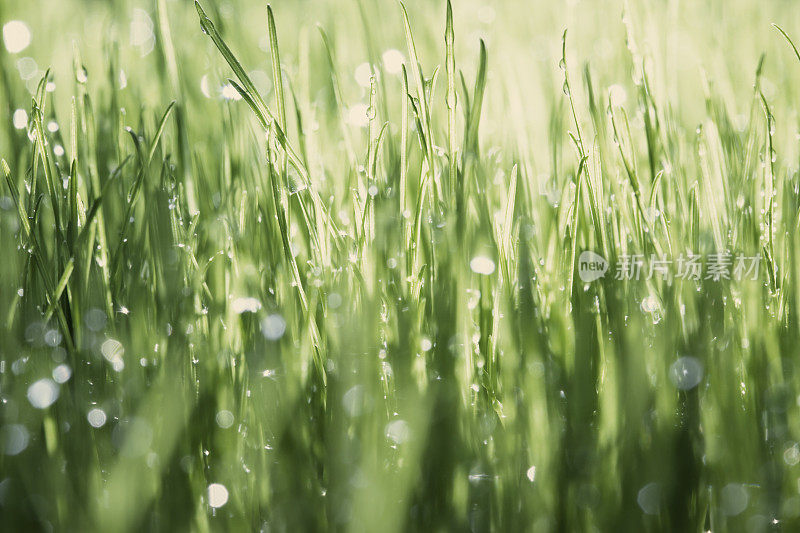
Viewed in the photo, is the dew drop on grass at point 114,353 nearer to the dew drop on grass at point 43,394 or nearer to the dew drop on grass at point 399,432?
the dew drop on grass at point 43,394

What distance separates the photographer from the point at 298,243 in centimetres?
67

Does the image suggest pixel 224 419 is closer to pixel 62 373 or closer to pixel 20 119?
pixel 62 373

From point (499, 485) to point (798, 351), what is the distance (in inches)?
15.2

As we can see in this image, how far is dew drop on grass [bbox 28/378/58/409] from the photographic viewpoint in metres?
0.62

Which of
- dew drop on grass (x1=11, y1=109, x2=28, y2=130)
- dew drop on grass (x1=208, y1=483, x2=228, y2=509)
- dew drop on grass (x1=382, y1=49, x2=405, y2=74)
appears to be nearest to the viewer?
dew drop on grass (x1=208, y1=483, x2=228, y2=509)

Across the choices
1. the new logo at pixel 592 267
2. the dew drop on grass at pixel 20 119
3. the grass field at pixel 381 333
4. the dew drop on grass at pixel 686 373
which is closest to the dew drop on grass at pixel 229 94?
the grass field at pixel 381 333

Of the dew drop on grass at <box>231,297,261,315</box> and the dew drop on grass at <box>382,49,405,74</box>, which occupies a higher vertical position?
the dew drop on grass at <box>382,49,405,74</box>

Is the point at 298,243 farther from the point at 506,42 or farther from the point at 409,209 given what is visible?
the point at 506,42

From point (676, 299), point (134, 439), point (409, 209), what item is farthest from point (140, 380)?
point (676, 299)

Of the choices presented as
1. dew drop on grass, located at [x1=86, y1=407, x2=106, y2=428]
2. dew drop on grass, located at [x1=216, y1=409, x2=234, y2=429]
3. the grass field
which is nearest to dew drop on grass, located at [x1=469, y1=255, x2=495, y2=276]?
the grass field

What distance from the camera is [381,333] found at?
64 cm

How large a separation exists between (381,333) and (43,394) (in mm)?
367

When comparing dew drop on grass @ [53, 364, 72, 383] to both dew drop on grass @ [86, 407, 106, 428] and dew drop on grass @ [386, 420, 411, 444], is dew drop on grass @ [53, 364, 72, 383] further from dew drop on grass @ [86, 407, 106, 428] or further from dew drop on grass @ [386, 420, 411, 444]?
dew drop on grass @ [386, 420, 411, 444]

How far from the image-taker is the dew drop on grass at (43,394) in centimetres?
62
